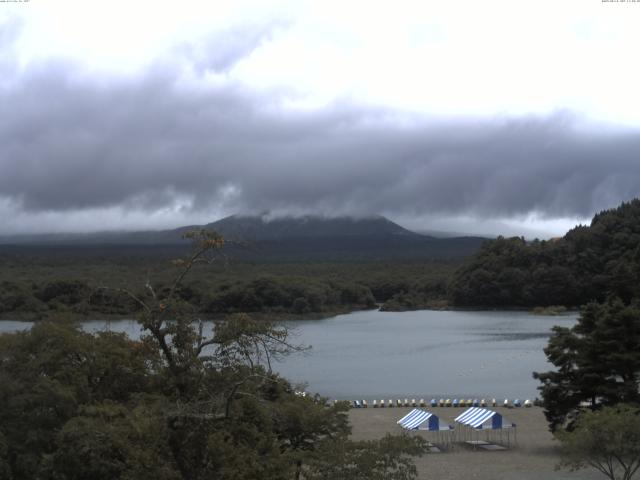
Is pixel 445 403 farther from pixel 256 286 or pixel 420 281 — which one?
pixel 420 281

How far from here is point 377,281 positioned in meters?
126

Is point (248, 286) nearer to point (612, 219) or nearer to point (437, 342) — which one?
point (437, 342)

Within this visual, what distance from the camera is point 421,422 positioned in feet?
88.6

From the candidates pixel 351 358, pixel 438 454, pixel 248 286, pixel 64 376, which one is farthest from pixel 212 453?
pixel 248 286

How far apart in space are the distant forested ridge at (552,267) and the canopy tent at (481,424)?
7489 centimetres

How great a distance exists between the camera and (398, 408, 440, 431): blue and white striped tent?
2623 centimetres

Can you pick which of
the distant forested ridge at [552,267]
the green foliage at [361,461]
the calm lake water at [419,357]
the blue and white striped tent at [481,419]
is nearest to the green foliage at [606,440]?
the green foliage at [361,461]

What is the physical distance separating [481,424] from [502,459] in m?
1.65

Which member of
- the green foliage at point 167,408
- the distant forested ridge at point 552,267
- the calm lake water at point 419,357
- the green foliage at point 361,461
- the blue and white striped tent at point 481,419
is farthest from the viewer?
the distant forested ridge at point 552,267

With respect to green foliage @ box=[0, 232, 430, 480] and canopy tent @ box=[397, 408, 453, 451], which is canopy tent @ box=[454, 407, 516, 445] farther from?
green foliage @ box=[0, 232, 430, 480]

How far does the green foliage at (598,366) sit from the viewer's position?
78.4 ft

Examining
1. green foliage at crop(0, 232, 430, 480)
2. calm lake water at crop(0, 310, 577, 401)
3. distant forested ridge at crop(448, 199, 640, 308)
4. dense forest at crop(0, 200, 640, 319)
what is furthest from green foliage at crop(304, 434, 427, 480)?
distant forested ridge at crop(448, 199, 640, 308)

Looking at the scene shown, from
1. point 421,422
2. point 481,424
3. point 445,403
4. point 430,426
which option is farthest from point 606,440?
point 445,403

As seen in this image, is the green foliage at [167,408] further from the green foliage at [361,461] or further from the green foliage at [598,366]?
the green foliage at [598,366]
